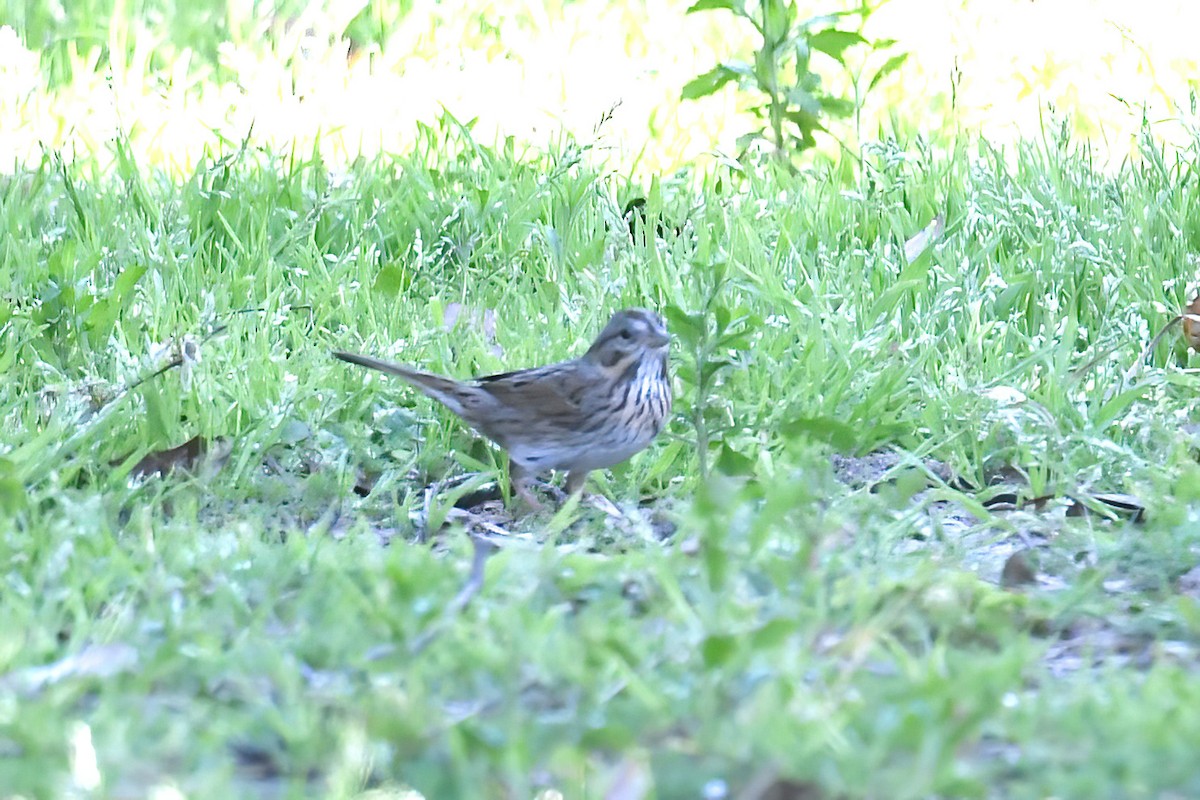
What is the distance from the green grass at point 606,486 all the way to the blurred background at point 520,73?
0.39 meters


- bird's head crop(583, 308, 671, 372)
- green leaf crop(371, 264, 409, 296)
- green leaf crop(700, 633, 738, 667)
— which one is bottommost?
green leaf crop(371, 264, 409, 296)

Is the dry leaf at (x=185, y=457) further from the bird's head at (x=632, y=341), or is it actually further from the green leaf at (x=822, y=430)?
the green leaf at (x=822, y=430)

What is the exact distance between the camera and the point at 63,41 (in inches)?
336

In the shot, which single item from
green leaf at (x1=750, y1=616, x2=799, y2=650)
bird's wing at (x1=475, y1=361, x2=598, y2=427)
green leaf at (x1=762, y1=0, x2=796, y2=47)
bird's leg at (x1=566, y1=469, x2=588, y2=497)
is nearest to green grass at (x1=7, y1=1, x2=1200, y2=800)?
green leaf at (x1=750, y1=616, x2=799, y2=650)

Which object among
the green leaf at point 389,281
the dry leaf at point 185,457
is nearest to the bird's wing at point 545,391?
the dry leaf at point 185,457

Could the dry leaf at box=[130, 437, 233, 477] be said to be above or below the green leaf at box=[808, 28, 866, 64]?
below

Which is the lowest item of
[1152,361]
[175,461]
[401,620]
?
[1152,361]

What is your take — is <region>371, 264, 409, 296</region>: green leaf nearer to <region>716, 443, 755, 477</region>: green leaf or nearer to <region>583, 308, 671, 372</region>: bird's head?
<region>583, 308, 671, 372</region>: bird's head

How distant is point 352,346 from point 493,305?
2.26 feet

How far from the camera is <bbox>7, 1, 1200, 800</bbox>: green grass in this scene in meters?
2.50

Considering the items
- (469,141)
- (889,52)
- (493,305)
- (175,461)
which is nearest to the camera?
(175,461)

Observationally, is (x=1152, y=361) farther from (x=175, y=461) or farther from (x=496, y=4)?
(x=496, y=4)

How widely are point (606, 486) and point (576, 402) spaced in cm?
32

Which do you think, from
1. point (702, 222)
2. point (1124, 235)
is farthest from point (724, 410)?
point (1124, 235)
